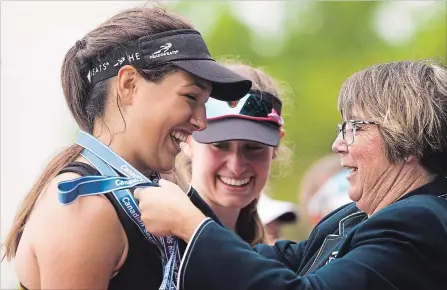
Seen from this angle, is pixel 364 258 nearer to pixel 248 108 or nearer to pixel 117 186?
pixel 117 186

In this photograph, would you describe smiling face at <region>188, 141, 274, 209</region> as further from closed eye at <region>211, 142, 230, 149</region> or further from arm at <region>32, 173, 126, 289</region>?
arm at <region>32, 173, 126, 289</region>

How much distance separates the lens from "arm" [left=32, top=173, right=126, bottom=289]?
10.00 ft

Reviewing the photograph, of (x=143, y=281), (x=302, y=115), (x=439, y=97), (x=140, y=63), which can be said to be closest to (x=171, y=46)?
(x=140, y=63)

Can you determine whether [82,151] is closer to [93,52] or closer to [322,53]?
[93,52]

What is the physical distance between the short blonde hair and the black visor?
2.05 ft

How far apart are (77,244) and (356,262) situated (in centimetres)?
105

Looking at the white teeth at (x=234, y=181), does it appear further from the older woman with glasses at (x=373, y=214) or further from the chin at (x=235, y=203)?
the older woman with glasses at (x=373, y=214)

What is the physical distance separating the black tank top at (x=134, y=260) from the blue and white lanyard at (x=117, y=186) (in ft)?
0.06

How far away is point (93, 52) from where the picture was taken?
11.3 ft

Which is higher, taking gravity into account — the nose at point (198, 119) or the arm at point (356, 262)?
the nose at point (198, 119)

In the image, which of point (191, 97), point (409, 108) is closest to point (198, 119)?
point (191, 97)

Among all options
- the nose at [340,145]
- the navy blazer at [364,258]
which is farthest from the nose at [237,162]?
the navy blazer at [364,258]

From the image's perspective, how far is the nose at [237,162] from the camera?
5.05m

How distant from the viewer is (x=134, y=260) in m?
3.21
